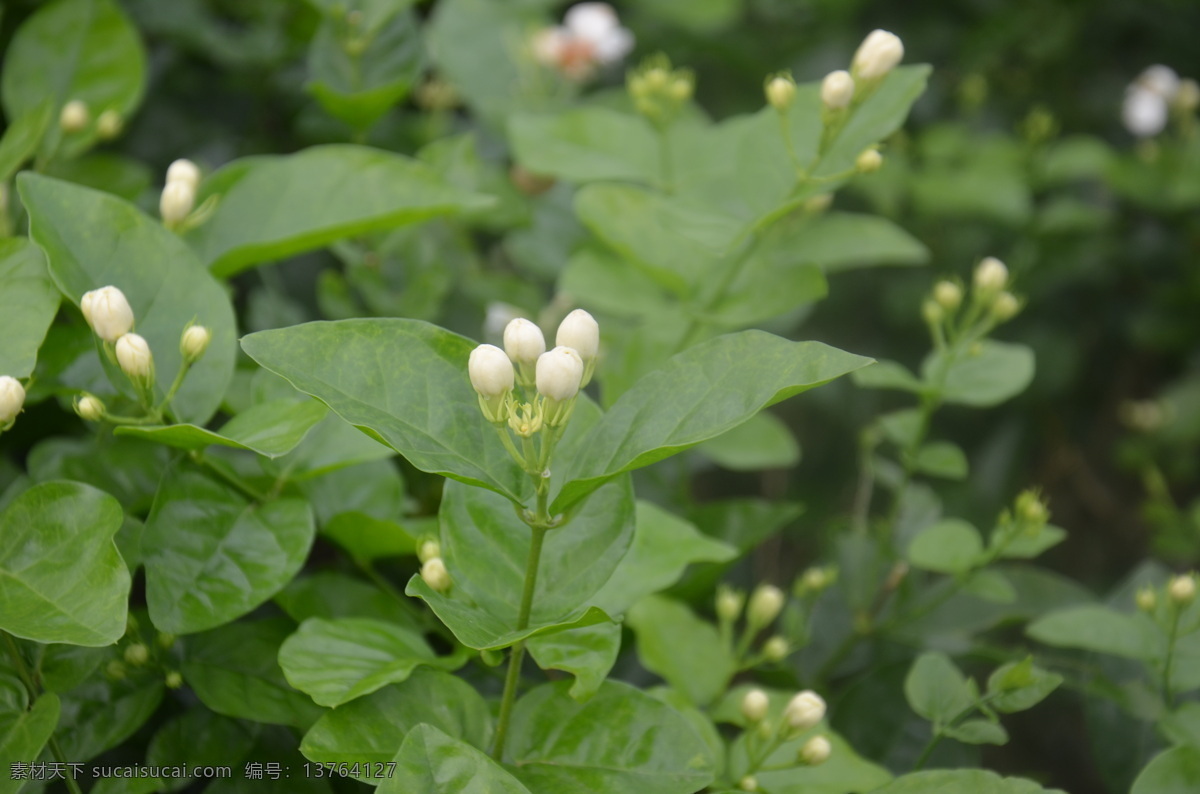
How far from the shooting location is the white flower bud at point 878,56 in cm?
75

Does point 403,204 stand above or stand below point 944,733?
above

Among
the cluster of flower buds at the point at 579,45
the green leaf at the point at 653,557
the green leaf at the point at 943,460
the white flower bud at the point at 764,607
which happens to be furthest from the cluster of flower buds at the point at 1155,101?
the green leaf at the point at 653,557

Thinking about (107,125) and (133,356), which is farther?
(107,125)

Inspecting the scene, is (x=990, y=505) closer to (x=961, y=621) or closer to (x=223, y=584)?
(x=961, y=621)

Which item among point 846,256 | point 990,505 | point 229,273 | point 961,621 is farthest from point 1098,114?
point 229,273

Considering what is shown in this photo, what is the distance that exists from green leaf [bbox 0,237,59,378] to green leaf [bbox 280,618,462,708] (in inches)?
9.4

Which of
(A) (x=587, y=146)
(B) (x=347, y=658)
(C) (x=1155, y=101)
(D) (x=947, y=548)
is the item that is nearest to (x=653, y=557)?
(B) (x=347, y=658)

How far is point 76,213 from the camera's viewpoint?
2.25 feet

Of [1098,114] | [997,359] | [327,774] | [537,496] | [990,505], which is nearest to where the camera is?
[537,496]

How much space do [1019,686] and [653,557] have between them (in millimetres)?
284

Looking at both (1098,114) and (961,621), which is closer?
(961,621)

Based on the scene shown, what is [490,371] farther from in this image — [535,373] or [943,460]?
[943,460]

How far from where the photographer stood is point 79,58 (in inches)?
37.8

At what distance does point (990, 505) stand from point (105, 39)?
4.89 feet
